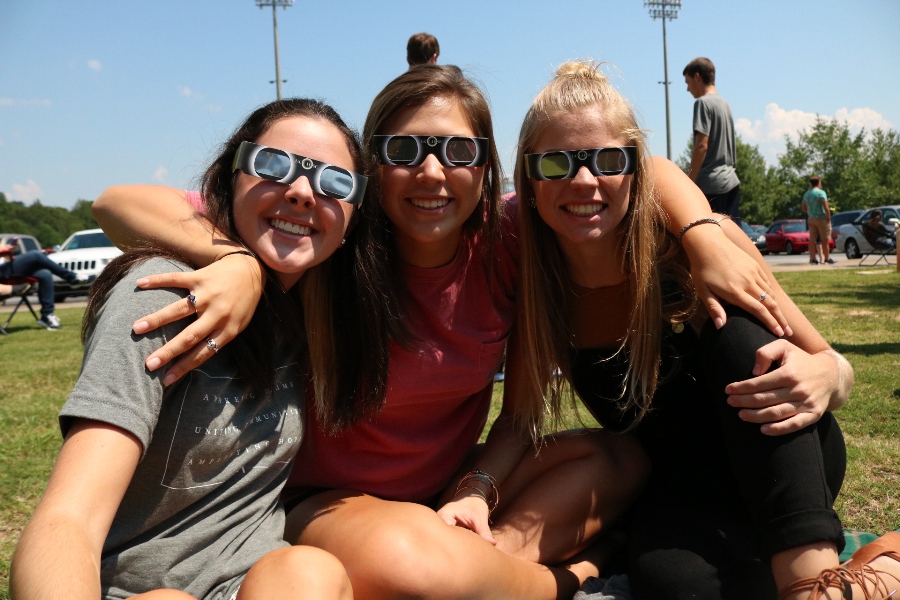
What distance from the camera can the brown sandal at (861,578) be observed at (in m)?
1.93

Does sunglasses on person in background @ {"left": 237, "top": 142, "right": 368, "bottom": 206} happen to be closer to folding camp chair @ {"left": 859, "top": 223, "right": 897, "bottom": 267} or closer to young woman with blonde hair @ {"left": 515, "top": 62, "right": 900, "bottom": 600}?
young woman with blonde hair @ {"left": 515, "top": 62, "right": 900, "bottom": 600}

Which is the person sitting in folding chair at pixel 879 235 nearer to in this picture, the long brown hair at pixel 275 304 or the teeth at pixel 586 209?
the teeth at pixel 586 209

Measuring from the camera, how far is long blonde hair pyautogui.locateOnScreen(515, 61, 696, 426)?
2520mm

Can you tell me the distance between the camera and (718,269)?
7.47 ft

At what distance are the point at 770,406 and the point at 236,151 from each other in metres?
1.75

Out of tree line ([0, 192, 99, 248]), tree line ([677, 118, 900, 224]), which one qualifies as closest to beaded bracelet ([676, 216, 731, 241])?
tree line ([677, 118, 900, 224])

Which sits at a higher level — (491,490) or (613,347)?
(613,347)

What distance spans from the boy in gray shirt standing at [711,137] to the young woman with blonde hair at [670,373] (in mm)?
6190

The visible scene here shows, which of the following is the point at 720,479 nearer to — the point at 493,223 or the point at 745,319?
the point at 745,319

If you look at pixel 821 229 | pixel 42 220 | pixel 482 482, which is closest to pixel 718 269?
pixel 482 482

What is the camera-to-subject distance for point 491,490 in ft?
8.58

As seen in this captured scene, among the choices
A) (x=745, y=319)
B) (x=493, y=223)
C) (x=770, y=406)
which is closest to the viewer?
(x=770, y=406)

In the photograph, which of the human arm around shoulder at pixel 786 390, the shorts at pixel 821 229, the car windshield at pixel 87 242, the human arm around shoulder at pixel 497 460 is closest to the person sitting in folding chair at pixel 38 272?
the car windshield at pixel 87 242

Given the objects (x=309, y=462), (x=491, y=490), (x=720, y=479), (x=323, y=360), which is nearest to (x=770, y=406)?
(x=720, y=479)
